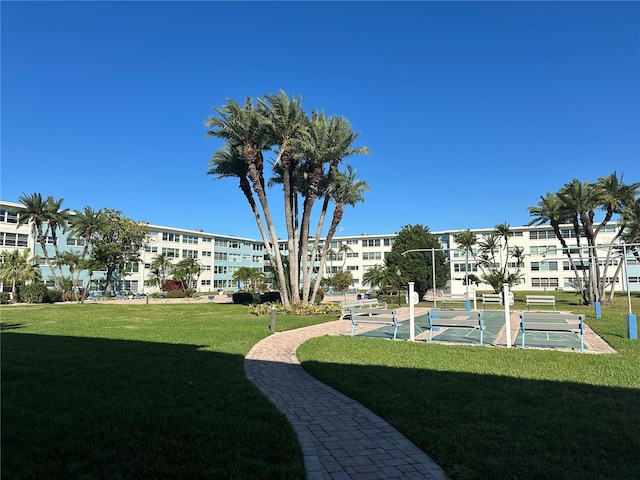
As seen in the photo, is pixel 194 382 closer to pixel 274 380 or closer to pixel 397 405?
pixel 274 380

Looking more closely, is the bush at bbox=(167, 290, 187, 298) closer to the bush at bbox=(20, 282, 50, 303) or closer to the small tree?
the bush at bbox=(20, 282, 50, 303)

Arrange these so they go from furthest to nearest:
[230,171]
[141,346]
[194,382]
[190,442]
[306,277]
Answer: [230,171] < [306,277] < [141,346] < [194,382] < [190,442]

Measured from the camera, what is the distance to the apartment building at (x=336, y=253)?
59312 millimetres

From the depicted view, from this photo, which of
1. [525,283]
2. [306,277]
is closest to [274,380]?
[306,277]

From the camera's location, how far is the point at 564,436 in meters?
4.75

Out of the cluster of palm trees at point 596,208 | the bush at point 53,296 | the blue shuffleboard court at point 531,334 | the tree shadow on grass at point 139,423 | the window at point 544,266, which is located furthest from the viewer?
the window at point 544,266

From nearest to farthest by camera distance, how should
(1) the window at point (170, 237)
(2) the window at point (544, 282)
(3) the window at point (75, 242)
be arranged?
(3) the window at point (75, 242) < (2) the window at point (544, 282) < (1) the window at point (170, 237)

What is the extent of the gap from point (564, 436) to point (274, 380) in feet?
15.8

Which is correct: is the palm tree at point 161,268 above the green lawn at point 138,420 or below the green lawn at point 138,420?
above

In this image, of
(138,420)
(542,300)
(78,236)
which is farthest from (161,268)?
(138,420)

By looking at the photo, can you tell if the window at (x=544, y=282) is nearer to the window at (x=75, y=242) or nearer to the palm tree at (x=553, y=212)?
the palm tree at (x=553, y=212)

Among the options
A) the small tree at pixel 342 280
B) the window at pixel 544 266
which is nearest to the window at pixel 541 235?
the window at pixel 544 266

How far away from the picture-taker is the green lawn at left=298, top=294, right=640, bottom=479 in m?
4.11

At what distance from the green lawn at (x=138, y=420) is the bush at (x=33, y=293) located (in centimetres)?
3589
